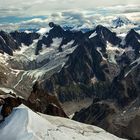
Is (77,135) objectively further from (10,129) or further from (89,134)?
(10,129)

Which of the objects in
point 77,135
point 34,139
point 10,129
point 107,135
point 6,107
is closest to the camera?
point 34,139

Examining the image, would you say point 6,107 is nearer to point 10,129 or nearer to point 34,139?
point 10,129

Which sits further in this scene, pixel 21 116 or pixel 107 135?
pixel 107 135

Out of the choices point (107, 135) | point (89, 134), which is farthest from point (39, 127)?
point (107, 135)

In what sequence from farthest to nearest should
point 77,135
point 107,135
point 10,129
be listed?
point 107,135 < point 77,135 < point 10,129

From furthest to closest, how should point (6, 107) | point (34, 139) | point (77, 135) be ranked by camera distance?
point (6, 107)
point (77, 135)
point (34, 139)

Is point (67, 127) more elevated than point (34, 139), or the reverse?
point (34, 139)

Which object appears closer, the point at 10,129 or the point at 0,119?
the point at 10,129

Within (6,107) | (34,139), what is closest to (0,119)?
(6,107)

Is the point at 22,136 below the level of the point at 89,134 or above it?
above
